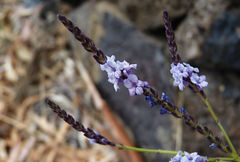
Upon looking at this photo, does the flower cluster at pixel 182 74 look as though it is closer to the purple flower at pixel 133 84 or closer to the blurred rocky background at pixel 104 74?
the purple flower at pixel 133 84

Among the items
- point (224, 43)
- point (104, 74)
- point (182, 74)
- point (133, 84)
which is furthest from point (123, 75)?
point (104, 74)

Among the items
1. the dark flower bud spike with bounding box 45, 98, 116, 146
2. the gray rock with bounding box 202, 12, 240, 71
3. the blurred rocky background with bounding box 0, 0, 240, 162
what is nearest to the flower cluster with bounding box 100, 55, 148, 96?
the dark flower bud spike with bounding box 45, 98, 116, 146

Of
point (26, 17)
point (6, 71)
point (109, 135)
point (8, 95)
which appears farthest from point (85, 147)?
point (26, 17)

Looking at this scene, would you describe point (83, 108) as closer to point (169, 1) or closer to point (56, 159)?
point (56, 159)

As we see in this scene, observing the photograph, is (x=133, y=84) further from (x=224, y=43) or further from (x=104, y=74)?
(x=104, y=74)

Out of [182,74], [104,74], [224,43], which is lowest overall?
[182,74]
